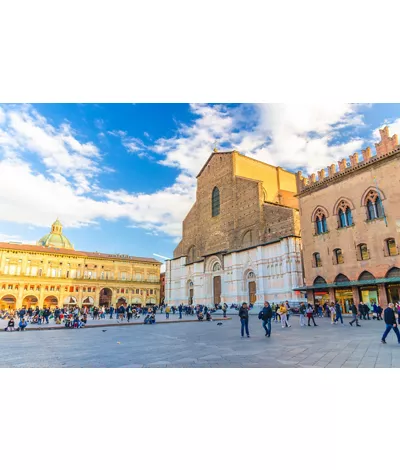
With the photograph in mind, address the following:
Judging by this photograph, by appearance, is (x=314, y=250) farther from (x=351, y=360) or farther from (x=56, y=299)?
(x=56, y=299)

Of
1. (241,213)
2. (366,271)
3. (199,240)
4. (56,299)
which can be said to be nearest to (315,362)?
(366,271)

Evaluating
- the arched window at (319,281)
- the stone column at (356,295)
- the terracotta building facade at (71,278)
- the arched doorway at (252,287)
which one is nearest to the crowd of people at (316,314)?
the stone column at (356,295)

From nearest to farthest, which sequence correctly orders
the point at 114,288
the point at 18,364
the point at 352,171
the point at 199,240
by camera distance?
the point at 18,364
the point at 352,171
the point at 199,240
the point at 114,288

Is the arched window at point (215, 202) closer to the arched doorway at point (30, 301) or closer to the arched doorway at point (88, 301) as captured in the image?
the arched doorway at point (88, 301)

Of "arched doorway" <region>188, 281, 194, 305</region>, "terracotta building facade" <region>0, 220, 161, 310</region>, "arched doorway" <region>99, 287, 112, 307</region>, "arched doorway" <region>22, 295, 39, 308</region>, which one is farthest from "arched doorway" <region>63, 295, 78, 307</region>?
"arched doorway" <region>188, 281, 194, 305</region>

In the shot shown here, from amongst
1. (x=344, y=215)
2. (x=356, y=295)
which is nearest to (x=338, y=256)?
(x=344, y=215)

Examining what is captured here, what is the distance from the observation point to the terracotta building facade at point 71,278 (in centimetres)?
4488

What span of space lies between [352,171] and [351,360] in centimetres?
1743

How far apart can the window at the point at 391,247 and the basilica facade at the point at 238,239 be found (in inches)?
365

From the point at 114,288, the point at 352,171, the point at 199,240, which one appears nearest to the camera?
the point at 352,171

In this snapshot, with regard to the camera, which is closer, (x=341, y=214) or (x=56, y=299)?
(x=341, y=214)

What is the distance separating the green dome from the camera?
64.2 metres
